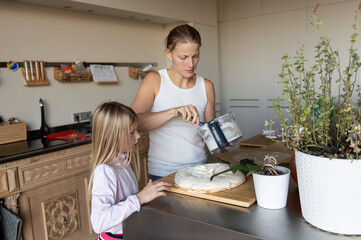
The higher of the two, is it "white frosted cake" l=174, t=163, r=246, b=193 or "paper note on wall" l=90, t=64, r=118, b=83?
"paper note on wall" l=90, t=64, r=118, b=83

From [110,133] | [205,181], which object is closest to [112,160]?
[110,133]

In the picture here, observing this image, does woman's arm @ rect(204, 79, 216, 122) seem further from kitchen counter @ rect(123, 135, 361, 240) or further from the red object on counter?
the red object on counter

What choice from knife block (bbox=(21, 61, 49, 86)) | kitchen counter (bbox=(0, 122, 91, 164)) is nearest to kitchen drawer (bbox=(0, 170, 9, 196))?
kitchen counter (bbox=(0, 122, 91, 164))

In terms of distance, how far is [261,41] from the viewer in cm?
349

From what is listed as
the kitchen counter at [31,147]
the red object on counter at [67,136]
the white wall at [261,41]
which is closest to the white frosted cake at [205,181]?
the kitchen counter at [31,147]

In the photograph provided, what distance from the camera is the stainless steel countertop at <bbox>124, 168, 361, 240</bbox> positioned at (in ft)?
2.11

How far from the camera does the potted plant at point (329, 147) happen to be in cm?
59

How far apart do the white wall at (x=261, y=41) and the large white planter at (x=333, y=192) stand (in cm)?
284

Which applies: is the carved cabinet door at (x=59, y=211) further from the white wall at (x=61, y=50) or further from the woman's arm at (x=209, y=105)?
the woman's arm at (x=209, y=105)

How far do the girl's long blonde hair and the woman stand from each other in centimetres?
19

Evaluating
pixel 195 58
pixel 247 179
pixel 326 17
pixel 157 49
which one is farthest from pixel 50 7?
pixel 326 17

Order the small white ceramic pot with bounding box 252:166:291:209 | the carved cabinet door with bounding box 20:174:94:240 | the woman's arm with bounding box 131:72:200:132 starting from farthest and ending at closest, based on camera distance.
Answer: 1. the carved cabinet door with bounding box 20:174:94:240
2. the woman's arm with bounding box 131:72:200:132
3. the small white ceramic pot with bounding box 252:166:291:209

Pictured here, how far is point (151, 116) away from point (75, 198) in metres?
1.07

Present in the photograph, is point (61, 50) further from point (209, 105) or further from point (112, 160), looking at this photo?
point (112, 160)
